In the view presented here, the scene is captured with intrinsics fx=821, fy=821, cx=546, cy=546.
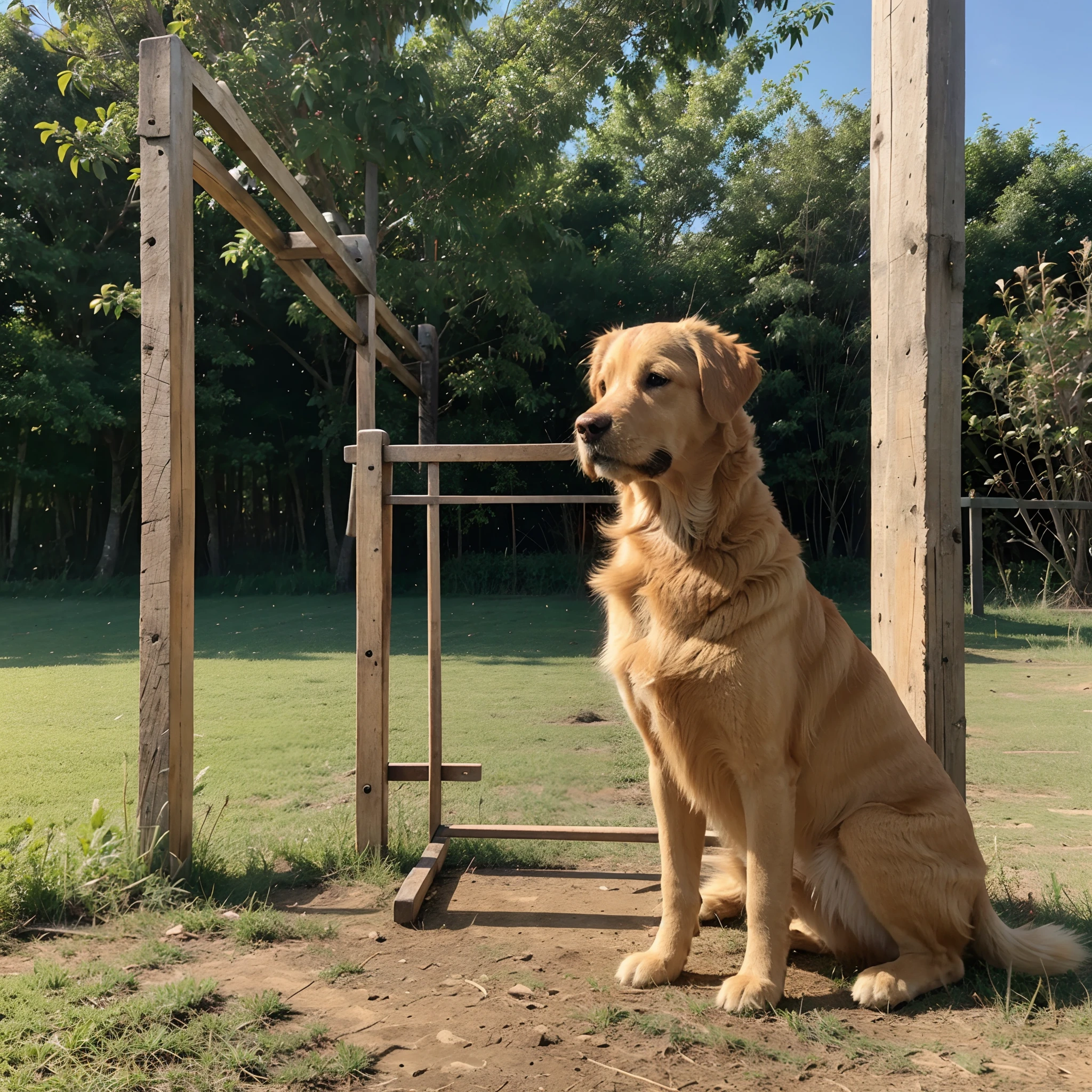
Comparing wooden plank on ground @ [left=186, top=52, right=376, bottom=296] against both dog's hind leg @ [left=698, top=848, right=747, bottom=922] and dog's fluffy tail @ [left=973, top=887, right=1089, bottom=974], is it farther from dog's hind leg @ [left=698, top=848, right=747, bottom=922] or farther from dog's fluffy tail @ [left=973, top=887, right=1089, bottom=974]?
dog's fluffy tail @ [left=973, top=887, right=1089, bottom=974]

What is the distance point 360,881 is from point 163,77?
8.48ft

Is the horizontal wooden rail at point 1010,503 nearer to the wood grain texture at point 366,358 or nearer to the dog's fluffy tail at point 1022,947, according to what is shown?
the wood grain texture at point 366,358

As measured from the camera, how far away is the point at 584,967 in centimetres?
211

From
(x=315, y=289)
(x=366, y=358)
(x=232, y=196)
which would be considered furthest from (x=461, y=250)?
(x=232, y=196)

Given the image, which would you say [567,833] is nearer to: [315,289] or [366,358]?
[315,289]

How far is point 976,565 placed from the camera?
7.90m

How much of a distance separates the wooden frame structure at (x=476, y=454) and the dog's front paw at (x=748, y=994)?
33.5 inches

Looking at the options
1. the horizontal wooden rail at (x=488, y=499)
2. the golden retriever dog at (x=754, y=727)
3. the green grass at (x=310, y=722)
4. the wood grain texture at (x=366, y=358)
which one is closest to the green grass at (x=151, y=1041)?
the golden retriever dog at (x=754, y=727)

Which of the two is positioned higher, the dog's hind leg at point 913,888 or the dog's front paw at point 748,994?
the dog's hind leg at point 913,888

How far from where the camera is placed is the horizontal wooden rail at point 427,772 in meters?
2.97

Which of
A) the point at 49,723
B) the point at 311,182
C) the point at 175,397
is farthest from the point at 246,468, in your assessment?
the point at 175,397

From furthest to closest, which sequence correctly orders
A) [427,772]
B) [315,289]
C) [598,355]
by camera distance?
[315,289], [427,772], [598,355]

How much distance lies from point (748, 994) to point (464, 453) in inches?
71.1

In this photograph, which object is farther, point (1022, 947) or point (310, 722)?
point (310, 722)
